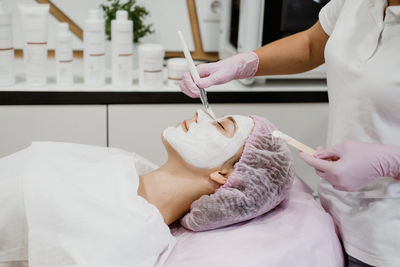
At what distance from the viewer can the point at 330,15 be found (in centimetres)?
132

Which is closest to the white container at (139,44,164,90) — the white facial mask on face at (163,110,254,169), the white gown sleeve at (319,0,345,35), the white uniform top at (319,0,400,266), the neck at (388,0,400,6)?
the white facial mask on face at (163,110,254,169)

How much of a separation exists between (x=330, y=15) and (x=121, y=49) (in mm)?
895

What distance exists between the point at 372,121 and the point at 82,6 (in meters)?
1.61

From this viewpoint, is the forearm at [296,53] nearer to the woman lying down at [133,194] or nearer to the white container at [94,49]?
the woman lying down at [133,194]

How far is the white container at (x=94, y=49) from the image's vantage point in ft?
6.03

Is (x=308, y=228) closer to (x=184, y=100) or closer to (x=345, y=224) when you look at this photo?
(x=345, y=224)

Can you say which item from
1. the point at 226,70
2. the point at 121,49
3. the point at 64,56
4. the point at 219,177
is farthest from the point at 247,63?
the point at 64,56

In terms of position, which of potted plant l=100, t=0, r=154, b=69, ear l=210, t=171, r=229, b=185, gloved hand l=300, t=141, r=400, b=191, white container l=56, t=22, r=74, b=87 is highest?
potted plant l=100, t=0, r=154, b=69

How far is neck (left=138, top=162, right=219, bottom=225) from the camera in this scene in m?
1.32

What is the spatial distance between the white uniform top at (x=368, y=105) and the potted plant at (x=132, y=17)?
113cm

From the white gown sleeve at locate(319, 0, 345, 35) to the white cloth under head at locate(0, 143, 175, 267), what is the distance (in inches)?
27.8

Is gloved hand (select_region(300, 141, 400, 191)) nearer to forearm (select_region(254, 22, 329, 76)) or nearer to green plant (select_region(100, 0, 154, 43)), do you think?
forearm (select_region(254, 22, 329, 76))

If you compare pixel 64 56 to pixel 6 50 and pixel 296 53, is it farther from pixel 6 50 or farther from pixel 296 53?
pixel 296 53

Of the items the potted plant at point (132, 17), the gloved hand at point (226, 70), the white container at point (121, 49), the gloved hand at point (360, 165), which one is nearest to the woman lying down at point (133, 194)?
the gloved hand at point (226, 70)
